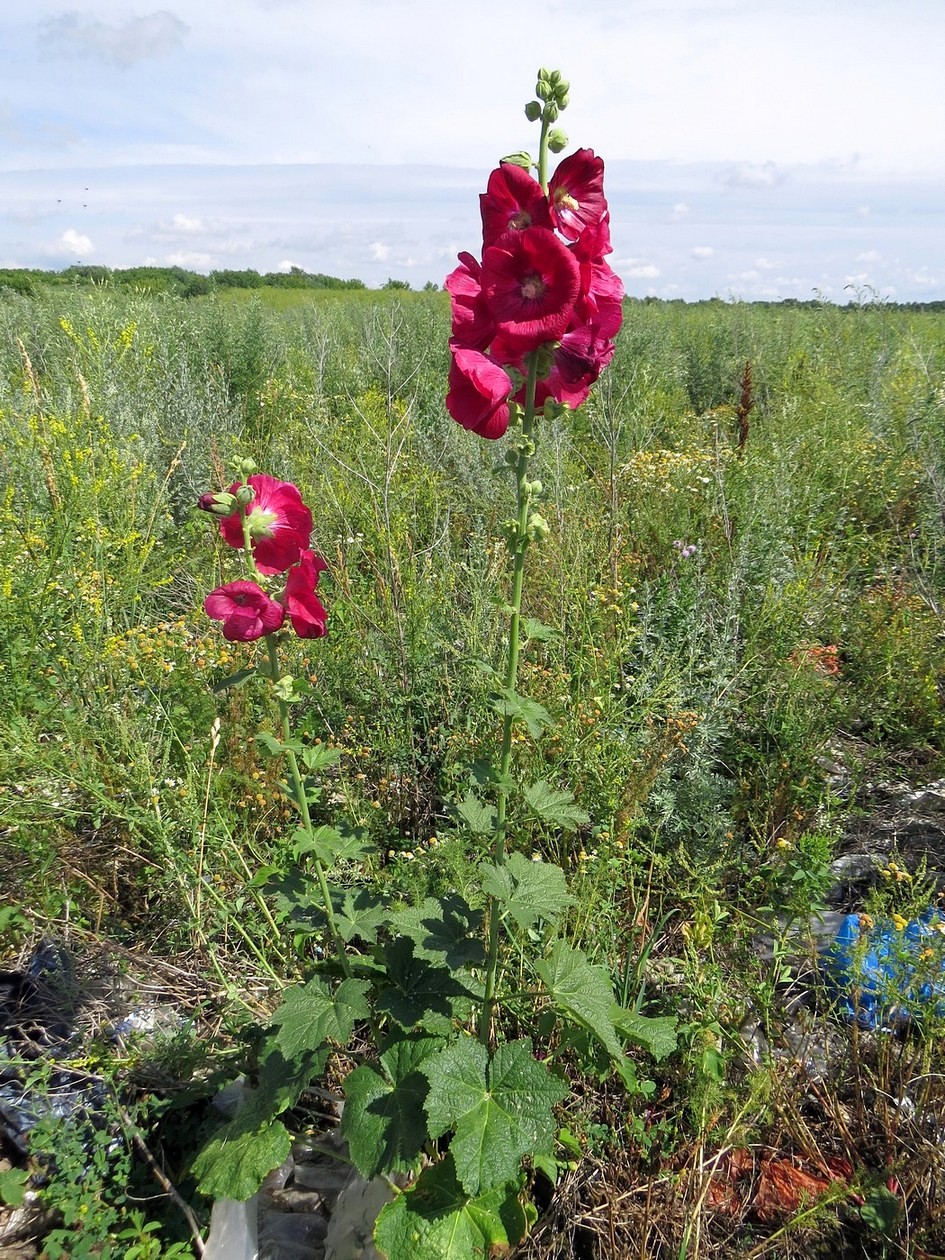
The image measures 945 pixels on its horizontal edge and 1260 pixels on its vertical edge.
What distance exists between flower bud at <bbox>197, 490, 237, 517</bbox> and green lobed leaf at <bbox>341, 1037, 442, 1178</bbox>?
1066 mm

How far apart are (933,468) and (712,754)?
2.13 meters

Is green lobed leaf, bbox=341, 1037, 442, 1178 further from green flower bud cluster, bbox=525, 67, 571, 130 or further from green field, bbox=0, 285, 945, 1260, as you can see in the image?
green flower bud cluster, bbox=525, 67, 571, 130

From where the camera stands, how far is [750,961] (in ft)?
6.45

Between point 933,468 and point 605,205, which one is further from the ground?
point 605,205

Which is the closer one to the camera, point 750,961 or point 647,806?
point 750,961

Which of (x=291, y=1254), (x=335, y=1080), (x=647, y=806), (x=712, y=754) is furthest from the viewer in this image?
(x=712, y=754)

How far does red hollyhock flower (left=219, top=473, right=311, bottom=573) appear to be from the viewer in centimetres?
142

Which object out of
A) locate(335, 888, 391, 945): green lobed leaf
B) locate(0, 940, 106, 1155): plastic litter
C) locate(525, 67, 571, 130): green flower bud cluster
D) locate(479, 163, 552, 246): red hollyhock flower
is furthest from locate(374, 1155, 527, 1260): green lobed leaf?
locate(525, 67, 571, 130): green flower bud cluster

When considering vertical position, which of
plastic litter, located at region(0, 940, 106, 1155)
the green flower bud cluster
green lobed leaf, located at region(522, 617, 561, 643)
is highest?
the green flower bud cluster

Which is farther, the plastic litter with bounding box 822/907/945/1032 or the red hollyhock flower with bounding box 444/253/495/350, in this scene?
the plastic litter with bounding box 822/907/945/1032

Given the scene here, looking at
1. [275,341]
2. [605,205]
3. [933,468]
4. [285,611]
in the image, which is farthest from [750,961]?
[275,341]

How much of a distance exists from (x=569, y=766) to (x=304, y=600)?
138 centimetres

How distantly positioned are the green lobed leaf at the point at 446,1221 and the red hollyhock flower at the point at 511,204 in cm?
165

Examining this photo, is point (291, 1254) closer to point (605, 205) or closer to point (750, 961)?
point (750, 961)
